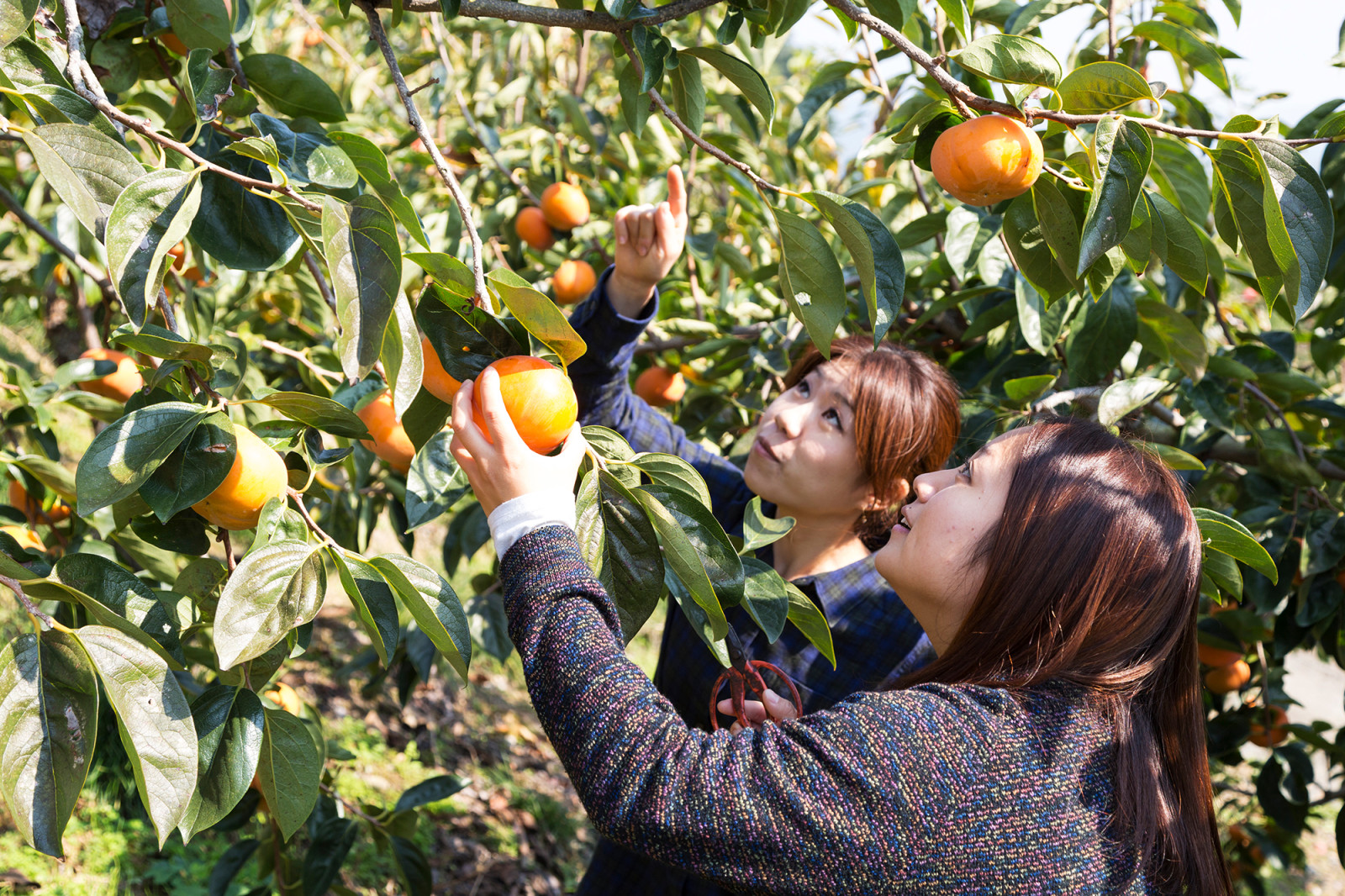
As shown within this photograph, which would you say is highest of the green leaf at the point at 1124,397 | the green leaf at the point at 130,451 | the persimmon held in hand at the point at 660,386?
the green leaf at the point at 130,451

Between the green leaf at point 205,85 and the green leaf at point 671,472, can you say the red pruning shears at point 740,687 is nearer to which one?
the green leaf at point 671,472

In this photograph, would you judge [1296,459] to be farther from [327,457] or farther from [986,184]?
[327,457]

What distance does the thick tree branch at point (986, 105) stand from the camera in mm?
961

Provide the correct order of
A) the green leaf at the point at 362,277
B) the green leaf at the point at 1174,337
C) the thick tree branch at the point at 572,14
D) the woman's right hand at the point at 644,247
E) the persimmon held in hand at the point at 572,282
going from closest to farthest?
the green leaf at the point at 362,277
the thick tree branch at the point at 572,14
the woman's right hand at the point at 644,247
the green leaf at the point at 1174,337
the persimmon held in hand at the point at 572,282

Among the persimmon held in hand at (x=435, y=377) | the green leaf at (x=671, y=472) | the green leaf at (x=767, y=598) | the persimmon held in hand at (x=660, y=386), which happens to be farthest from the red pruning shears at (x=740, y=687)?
the persimmon held in hand at (x=660, y=386)

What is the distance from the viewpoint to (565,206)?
2.35 meters

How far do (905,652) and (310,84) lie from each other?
1167mm

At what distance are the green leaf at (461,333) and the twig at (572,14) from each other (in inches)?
14.1

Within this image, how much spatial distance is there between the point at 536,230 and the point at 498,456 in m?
1.62

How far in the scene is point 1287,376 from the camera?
5.67ft

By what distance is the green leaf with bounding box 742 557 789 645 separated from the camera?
1.00m

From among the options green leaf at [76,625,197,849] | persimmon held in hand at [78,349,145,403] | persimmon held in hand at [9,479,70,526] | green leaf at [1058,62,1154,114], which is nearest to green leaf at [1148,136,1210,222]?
green leaf at [1058,62,1154,114]

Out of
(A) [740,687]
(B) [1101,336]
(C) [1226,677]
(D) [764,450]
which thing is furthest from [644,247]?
(C) [1226,677]

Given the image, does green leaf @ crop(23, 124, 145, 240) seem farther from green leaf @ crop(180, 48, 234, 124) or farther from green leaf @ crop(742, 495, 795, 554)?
green leaf @ crop(742, 495, 795, 554)
